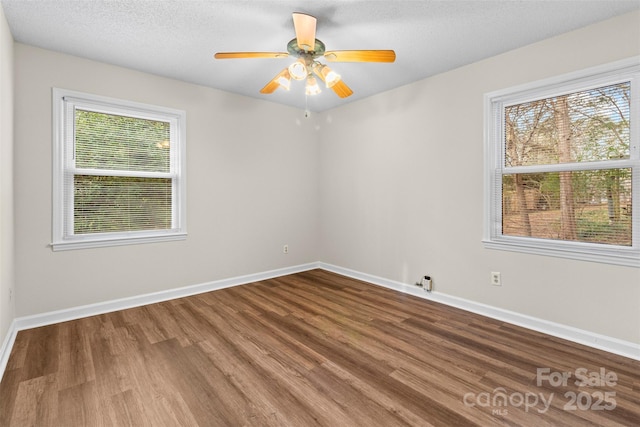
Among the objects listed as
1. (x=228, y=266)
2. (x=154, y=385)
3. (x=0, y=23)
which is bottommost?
(x=154, y=385)

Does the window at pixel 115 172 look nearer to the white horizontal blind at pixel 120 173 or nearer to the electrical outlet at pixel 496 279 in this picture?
the white horizontal blind at pixel 120 173

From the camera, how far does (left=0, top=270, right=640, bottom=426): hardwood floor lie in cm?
167

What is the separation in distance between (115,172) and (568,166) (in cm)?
429

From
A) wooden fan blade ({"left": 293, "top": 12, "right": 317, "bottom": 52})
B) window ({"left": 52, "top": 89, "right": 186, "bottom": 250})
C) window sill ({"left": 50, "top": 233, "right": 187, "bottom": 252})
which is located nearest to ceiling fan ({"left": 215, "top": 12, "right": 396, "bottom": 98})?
wooden fan blade ({"left": 293, "top": 12, "right": 317, "bottom": 52})

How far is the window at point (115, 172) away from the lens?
2.92 meters

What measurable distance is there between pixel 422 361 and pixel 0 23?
149 inches

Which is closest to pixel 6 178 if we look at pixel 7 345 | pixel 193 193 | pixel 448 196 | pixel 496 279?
pixel 7 345

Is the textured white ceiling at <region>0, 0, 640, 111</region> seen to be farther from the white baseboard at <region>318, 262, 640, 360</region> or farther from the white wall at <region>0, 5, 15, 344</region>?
the white baseboard at <region>318, 262, 640, 360</region>

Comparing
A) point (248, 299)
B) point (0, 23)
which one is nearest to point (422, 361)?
point (248, 299)

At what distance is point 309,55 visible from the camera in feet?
7.98

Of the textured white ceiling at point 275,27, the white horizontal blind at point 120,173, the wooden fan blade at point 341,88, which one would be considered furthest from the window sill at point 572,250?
the white horizontal blind at point 120,173

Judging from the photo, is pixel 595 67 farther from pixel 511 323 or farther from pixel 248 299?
pixel 248 299

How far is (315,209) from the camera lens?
16.3 feet

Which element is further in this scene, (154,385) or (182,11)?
(182,11)
